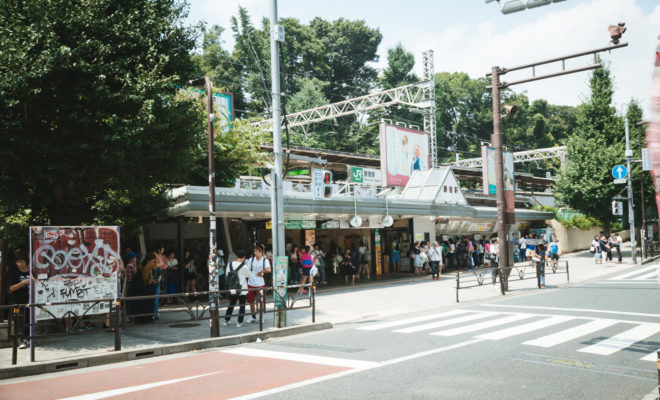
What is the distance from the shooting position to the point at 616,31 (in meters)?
12.0

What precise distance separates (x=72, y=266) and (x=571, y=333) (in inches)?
402

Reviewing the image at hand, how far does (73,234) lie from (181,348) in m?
3.18

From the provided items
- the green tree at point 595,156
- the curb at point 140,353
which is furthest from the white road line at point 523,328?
the green tree at point 595,156

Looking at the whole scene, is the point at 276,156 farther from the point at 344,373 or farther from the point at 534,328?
the point at 534,328

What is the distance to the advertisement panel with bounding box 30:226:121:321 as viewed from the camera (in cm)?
896

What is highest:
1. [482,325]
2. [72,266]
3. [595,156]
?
[595,156]

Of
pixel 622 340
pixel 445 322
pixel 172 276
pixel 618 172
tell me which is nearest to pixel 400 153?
pixel 618 172

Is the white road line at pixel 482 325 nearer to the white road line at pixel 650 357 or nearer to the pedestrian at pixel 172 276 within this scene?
the white road line at pixel 650 357

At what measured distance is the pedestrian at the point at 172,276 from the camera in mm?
15979

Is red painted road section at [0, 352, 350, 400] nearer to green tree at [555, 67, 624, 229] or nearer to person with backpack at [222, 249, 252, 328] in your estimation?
person with backpack at [222, 249, 252, 328]

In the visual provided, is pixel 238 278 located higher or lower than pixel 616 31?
lower

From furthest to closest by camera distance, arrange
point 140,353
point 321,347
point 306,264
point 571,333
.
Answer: point 306,264
point 571,333
point 321,347
point 140,353

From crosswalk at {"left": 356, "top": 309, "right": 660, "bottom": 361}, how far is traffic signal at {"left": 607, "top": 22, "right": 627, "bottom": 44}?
708 cm

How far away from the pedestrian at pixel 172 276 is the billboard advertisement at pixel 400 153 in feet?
48.0
